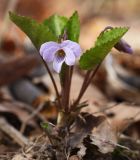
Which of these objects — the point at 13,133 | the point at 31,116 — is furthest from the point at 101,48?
the point at 31,116

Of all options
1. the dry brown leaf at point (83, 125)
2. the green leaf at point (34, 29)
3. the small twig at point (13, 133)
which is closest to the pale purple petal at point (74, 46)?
the green leaf at point (34, 29)

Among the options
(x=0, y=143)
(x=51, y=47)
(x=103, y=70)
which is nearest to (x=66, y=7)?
(x=103, y=70)

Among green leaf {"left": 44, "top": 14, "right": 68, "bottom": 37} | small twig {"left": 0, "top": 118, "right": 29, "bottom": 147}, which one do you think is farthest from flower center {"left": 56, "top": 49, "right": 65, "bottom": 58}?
small twig {"left": 0, "top": 118, "right": 29, "bottom": 147}

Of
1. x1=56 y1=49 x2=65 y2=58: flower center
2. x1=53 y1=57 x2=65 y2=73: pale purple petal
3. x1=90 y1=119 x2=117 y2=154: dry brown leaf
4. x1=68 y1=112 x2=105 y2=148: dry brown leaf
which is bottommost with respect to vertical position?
x1=90 y1=119 x2=117 y2=154: dry brown leaf

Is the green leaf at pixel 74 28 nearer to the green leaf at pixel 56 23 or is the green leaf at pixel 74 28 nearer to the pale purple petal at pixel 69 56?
the green leaf at pixel 56 23

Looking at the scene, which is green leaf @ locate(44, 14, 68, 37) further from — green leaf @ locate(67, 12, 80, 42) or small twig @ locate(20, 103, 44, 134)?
small twig @ locate(20, 103, 44, 134)

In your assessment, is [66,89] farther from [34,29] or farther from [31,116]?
[31,116]

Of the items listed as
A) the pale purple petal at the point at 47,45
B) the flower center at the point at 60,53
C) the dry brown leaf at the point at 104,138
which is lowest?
the dry brown leaf at the point at 104,138
